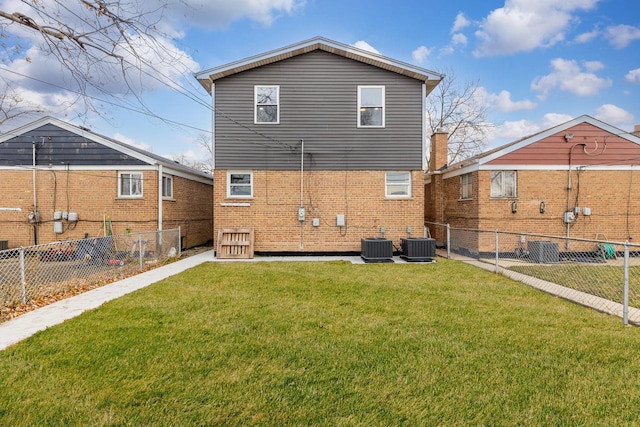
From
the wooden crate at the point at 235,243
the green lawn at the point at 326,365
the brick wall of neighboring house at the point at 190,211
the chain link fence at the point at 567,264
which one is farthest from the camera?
the brick wall of neighboring house at the point at 190,211

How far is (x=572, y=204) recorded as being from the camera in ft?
39.7

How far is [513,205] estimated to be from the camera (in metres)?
12.1

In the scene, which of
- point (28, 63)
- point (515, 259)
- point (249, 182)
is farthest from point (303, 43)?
point (515, 259)

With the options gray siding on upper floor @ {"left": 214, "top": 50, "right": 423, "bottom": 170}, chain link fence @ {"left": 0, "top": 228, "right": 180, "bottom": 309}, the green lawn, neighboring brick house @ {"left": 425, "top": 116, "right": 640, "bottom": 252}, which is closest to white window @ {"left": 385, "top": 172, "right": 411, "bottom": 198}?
gray siding on upper floor @ {"left": 214, "top": 50, "right": 423, "bottom": 170}

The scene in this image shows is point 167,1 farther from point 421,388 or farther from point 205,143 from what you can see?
point 205,143

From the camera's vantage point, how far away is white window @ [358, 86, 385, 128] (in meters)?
11.9

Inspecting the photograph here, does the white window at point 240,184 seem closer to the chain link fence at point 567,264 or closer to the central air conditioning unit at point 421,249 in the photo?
the central air conditioning unit at point 421,249

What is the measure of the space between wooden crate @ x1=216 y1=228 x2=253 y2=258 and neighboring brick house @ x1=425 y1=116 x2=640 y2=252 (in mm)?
8328

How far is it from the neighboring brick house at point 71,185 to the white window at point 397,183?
860cm

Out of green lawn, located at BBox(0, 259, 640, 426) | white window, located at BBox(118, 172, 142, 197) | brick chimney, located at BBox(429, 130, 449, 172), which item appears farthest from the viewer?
brick chimney, located at BBox(429, 130, 449, 172)

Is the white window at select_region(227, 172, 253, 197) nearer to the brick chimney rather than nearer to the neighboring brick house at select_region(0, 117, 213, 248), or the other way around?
the neighboring brick house at select_region(0, 117, 213, 248)

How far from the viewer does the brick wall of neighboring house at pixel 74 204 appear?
41.3 ft

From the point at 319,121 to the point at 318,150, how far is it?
3.43ft

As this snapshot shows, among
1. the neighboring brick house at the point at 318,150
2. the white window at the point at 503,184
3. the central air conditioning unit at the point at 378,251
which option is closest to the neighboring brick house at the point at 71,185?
the neighboring brick house at the point at 318,150
